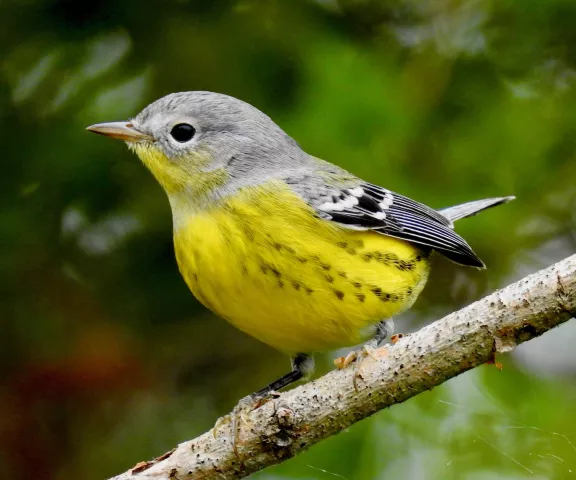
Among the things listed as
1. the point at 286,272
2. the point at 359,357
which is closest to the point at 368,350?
the point at 359,357

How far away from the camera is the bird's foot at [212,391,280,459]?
9.00ft

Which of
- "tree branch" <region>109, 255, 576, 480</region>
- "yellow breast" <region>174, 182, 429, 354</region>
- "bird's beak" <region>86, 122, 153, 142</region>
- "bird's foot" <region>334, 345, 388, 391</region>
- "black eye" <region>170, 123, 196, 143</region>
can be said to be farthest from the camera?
"black eye" <region>170, 123, 196, 143</region>

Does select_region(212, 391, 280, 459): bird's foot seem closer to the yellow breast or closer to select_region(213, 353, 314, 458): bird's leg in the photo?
select_region(213, 353, 314, 458): bird's leg

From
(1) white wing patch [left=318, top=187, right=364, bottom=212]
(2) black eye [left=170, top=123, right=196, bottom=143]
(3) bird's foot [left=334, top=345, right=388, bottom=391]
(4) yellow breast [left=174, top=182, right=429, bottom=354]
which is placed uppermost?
(2) black eye [left=170, top=123, right=196, bottom=143]

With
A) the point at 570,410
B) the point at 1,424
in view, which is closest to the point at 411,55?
the point at 570,410

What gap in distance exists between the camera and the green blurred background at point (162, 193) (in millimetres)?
3361

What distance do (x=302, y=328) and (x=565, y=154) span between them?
1.17m

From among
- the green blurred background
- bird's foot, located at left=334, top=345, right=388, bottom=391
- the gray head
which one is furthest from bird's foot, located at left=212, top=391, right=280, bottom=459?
the gray head

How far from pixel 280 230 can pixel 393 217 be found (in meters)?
0.52

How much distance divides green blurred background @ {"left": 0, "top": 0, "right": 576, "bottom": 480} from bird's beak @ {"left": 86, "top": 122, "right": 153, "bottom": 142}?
0.29m

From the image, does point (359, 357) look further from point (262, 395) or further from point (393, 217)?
point (393, 217)

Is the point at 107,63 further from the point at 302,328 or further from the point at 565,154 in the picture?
the point at 565,154

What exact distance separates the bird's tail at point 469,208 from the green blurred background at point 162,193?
0.03m

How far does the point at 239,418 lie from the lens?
2.79m
